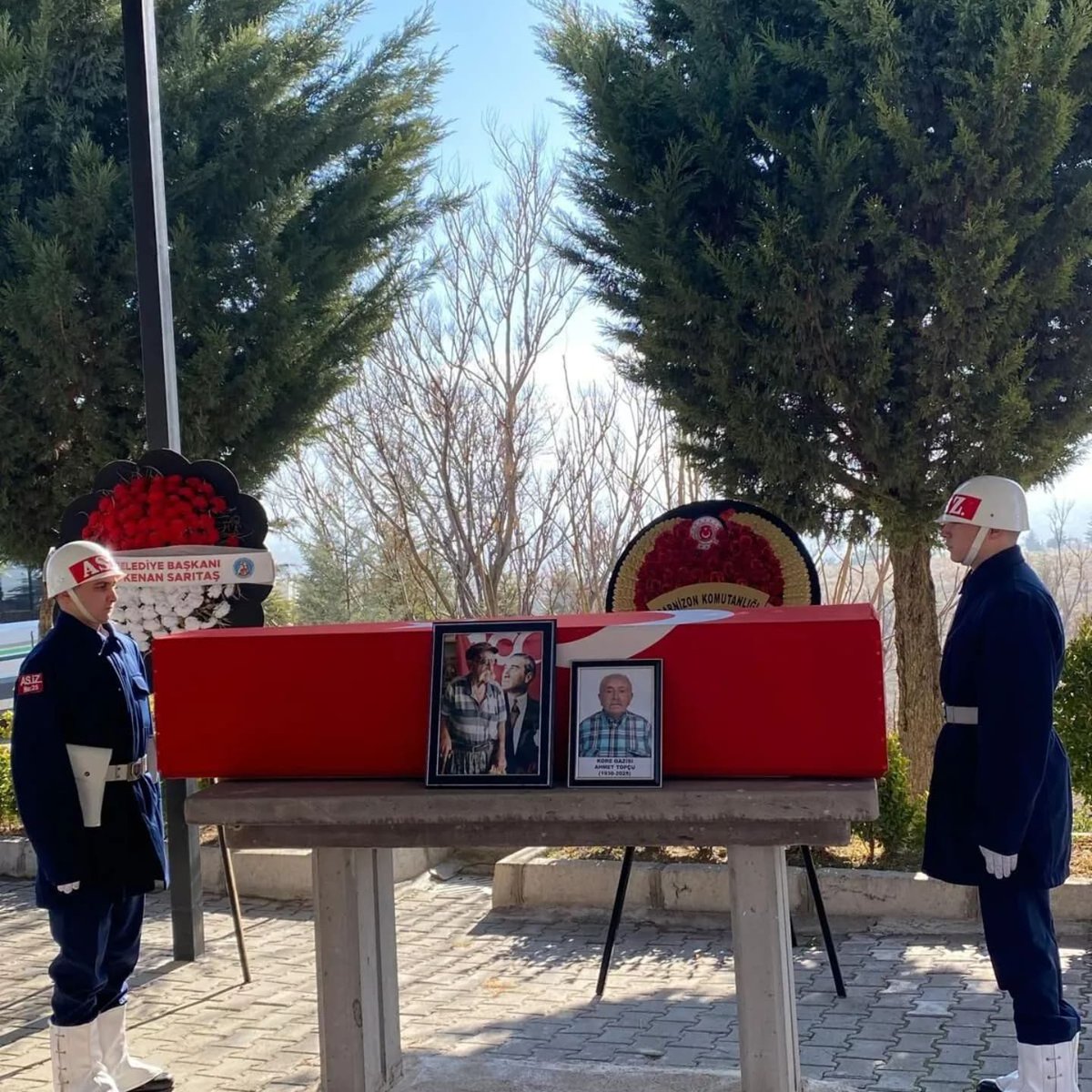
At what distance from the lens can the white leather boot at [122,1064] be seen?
4.12 meters

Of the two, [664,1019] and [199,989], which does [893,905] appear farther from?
[199,989]

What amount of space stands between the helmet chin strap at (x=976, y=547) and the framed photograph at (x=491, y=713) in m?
1.47

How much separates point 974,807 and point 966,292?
11.0 feet

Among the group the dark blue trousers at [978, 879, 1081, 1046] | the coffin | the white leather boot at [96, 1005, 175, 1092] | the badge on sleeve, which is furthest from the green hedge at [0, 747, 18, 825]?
the dark blue trousers at [978, 879, 1081, 1046]

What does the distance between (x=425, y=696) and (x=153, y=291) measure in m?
3.47

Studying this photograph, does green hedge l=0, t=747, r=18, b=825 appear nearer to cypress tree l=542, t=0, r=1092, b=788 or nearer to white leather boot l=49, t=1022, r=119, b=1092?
white leather boot l=49, t=1022, r=119, b=1092

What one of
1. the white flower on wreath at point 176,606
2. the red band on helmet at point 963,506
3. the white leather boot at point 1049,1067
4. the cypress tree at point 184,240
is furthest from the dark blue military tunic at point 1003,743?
the cypress tree at point 184,240

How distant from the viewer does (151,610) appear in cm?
515

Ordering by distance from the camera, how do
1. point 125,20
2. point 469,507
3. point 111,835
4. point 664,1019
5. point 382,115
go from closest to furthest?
point 111,835
point 664,1019
point 125,20
point 382,115
point 469,507

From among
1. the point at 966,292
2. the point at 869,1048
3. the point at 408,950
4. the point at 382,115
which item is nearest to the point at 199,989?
the point at 408,950

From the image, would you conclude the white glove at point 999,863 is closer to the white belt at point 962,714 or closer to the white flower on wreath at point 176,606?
the white belt at point 962,714

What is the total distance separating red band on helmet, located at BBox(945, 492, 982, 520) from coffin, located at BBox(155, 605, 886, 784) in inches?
28.9

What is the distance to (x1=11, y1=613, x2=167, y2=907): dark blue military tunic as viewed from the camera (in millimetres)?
3855

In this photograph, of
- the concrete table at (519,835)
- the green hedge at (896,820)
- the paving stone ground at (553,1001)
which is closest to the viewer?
the concrete table at (519,835)
